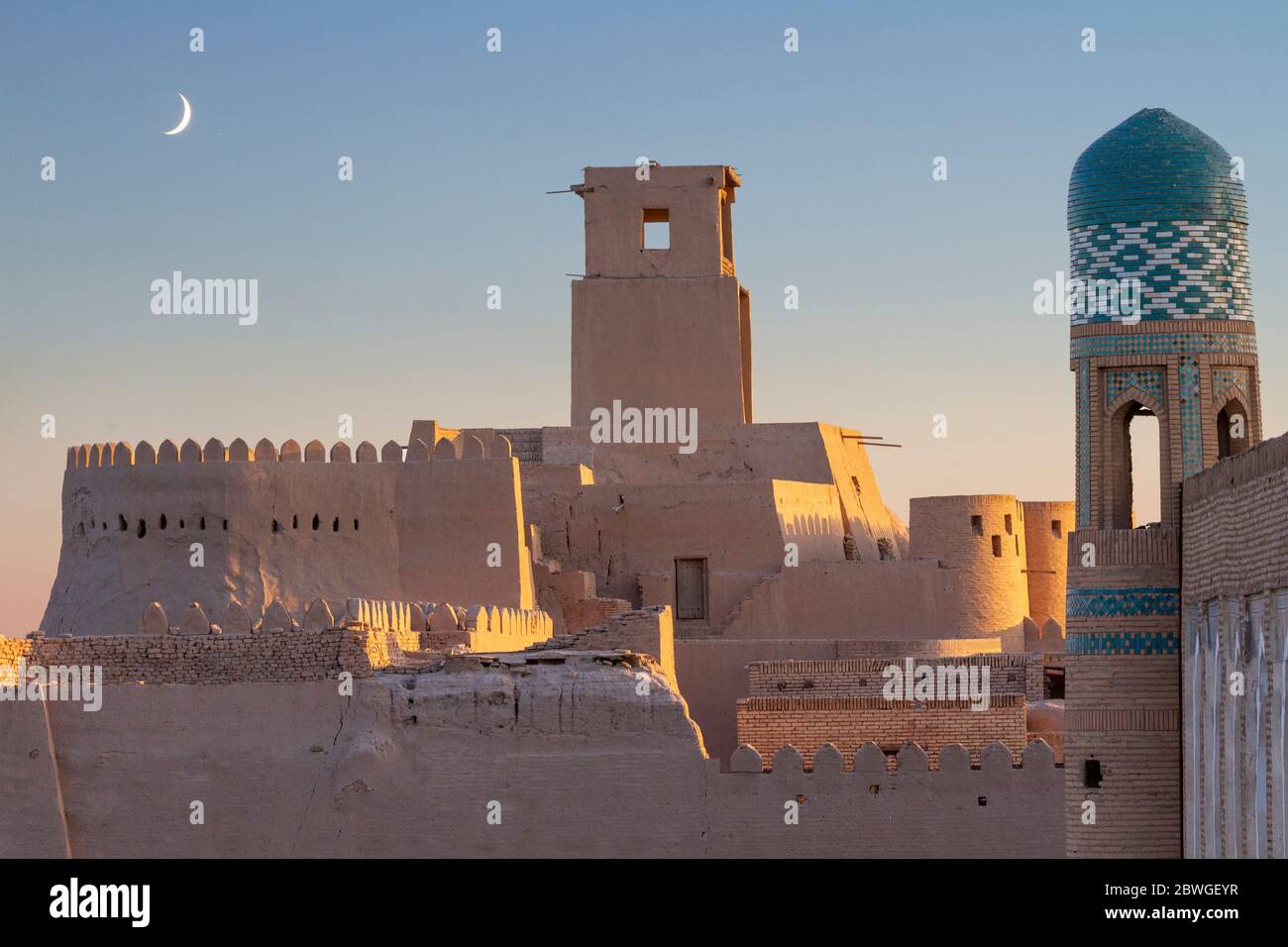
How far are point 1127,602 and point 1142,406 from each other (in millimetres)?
1777

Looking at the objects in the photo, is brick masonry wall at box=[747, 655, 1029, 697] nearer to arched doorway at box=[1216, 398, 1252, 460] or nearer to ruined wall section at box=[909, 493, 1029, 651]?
ruined wall section at box=[909, 493, 1029, 651]

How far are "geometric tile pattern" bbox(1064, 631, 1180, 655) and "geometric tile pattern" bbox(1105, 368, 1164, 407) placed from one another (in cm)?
188

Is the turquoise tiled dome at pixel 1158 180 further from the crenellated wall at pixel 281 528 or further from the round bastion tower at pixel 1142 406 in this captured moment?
the crenellated wall at pixel 281 528

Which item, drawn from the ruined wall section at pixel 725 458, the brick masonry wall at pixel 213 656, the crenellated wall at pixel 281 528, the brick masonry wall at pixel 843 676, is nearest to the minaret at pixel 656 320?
the ruined wall section at pixel 725 458

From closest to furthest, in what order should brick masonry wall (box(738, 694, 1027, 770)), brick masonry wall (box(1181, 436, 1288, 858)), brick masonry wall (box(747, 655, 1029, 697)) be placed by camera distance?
brick masonry wall (box(1181, 436, 1288, 858)), brick masonry wall (box(738, 694, 1027, 770)), brick masonry wall (box(747, 655, 1029, 697))

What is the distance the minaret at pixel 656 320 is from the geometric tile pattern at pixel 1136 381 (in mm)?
19671

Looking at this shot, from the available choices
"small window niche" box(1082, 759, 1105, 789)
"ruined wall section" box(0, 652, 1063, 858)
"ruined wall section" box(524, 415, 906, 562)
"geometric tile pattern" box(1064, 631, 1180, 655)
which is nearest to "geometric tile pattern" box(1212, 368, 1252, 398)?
"geometric tile pattern" box(1064, 631, 1180, 655)

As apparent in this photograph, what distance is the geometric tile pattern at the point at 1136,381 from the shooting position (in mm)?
23797

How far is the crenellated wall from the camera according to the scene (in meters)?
35.7

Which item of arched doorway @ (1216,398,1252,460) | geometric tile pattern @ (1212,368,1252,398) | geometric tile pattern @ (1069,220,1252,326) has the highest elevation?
geometric tile pattern @ (1069,220,1252,326)

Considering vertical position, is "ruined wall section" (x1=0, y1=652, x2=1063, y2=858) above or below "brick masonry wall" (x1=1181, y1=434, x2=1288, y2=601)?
below

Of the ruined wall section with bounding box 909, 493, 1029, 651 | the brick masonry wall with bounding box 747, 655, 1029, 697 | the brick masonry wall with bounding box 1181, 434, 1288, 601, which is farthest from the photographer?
the ruined wall section with bounding box 909, 493, 1029, 651

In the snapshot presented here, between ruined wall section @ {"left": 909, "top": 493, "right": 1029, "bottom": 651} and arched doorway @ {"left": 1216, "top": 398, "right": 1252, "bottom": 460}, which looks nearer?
arched doorway @ {"left": 1216, "top": 398, "right": 1252, "bottom": 460}

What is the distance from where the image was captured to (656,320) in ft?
144
